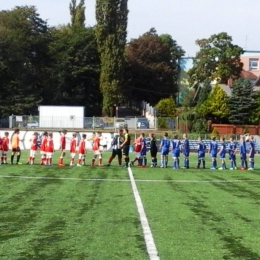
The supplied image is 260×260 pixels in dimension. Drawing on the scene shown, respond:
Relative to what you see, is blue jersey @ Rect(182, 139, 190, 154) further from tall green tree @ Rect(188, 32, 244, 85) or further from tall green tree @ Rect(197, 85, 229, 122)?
tall green tree @ Rect(188, 32, 244, 85)

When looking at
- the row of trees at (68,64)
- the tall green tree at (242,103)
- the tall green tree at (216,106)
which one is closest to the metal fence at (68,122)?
the tall green tree at (216,106)

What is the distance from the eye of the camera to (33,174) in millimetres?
23188

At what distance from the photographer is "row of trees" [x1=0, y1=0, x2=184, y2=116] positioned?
236 feet

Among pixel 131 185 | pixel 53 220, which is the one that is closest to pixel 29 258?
pixel 53 220

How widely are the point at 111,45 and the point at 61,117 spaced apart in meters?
14.8

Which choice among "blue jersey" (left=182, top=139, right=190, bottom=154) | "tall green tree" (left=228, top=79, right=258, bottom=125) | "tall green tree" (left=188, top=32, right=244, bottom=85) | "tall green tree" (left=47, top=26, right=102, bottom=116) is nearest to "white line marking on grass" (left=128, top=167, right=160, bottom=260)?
"blue jersey" (left=182, top=139, right=190, bottom=154)

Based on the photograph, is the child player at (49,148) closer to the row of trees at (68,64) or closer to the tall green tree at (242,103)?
the tall green tree at (242,103)

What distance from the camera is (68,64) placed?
252 feet

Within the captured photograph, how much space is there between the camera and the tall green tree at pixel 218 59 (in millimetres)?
81125

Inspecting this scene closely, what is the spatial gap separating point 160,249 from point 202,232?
5.89 feet

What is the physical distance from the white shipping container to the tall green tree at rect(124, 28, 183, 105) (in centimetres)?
2211

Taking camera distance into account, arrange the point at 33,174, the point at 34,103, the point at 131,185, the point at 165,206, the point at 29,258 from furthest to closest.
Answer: the point at 34,103 < the point at 33,174 < the point at 131,185 < the point at 165,206 < the point at 29,258

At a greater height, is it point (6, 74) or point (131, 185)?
point (6, 74)

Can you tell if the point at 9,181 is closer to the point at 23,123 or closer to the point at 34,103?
the point at 23,123
